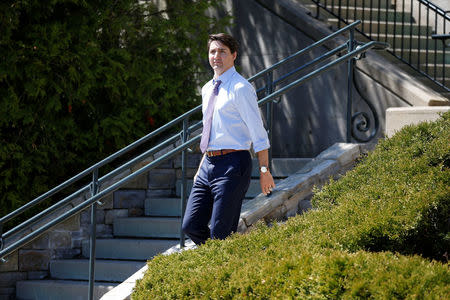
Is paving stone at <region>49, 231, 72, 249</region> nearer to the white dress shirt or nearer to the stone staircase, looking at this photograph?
the stone staircase

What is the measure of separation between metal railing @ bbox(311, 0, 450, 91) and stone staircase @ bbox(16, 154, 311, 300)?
2.71 meters

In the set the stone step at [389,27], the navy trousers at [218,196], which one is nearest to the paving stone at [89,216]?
the navy trousers at [218,196]

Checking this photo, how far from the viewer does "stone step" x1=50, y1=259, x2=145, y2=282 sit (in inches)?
228

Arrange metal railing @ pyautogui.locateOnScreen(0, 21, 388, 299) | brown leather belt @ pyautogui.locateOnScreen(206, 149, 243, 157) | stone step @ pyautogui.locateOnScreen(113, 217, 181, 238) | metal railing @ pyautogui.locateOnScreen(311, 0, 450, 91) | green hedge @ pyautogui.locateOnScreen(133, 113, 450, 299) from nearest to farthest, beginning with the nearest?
1. green hedge @ pyautogui.locateOnScreen(133, 113, 450, 299)
2. brown leather belt @ pyautogui.locateOnScreen(206, 149, 243, 157)
3. metal railing @ pyautogui.locateOnScreen(0, 21, 388, 299)
4. stone step @ pyautogui.locateOnScreen(113, 217, 181, 238)
5. metal railing @ pyautogui.locateOnScreen(311, 0, 450, 91)

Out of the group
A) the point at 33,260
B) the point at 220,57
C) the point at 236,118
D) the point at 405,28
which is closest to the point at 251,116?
the point at 236,118

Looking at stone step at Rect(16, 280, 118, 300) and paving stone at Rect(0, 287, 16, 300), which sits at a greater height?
stone step at Rect(16, 280, 118, 300)

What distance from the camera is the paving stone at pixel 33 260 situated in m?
6.30

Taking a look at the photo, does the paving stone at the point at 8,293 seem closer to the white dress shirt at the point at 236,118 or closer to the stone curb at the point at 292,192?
the stone curb at the point at 292,192

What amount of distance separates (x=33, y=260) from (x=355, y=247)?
3.80m

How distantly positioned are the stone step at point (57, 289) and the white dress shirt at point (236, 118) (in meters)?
2.09

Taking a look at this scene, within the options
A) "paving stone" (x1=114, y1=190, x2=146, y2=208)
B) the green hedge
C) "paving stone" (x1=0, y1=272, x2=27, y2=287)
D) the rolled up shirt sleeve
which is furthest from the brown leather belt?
"paving stone" (x1=0, y1=272, x2=27, y2=287)

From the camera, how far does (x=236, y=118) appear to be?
4207 millimetres

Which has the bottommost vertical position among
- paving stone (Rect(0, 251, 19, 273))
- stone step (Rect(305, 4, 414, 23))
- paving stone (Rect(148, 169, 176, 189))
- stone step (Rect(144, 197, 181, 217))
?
paving stone (Rect(0, 251, 19, 273))

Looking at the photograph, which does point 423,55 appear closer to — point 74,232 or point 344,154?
point 344,154
